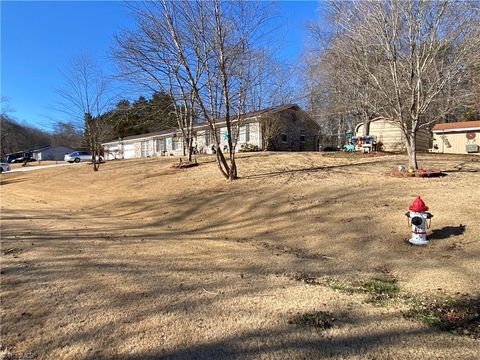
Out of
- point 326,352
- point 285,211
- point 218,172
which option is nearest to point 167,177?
point 218,172

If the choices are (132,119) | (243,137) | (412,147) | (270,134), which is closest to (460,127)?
(270,134)

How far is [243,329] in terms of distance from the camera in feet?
10.1

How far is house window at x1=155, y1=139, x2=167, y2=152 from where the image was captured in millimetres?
41188

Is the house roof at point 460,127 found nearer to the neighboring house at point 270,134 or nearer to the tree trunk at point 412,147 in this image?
the neighboring house at point 270,134

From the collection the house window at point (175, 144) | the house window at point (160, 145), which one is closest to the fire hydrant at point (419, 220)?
the house window at point (175, 144)

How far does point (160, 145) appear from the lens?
41.9m

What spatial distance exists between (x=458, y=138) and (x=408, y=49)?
18.2 meters

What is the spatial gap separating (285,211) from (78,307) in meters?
5.77

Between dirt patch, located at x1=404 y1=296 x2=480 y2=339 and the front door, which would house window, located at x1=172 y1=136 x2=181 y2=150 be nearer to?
the front door

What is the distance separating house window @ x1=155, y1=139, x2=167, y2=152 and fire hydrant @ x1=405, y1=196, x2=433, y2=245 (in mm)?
36585

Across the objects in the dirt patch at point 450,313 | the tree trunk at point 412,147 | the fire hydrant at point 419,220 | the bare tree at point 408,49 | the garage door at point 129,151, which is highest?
the bare tree at point 408,49

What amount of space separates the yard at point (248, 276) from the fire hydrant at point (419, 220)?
158 mm

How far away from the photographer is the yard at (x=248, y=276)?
290cm

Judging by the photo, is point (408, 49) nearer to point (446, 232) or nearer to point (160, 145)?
point (446, 232)
